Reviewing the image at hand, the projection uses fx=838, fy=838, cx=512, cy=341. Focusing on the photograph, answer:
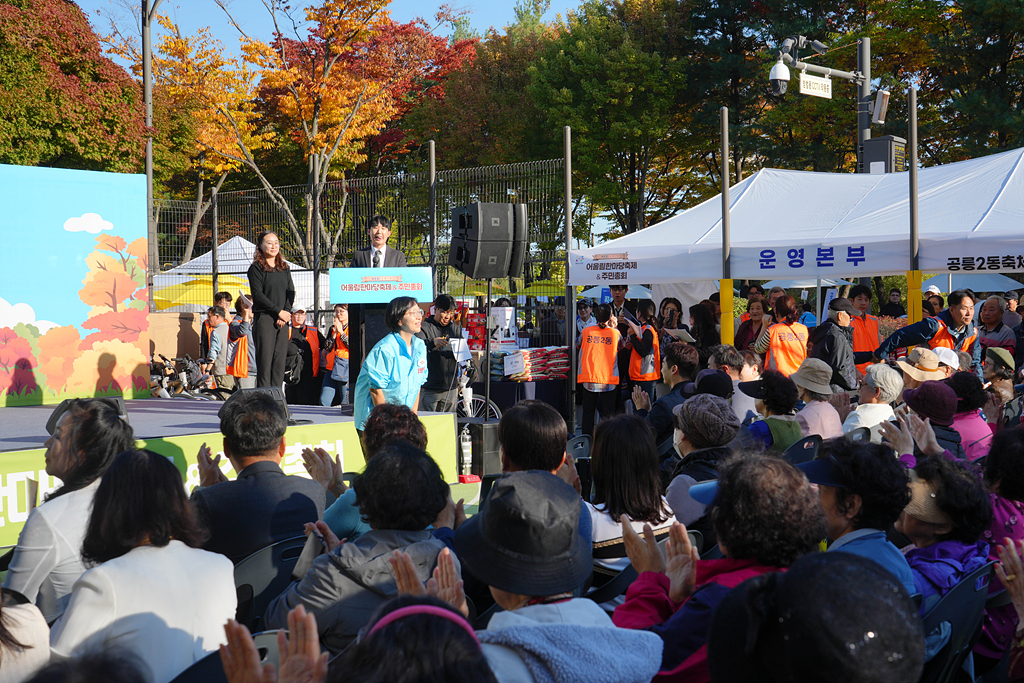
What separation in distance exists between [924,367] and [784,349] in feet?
9.07

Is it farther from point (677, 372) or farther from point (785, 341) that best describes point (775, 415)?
point (785, 341)

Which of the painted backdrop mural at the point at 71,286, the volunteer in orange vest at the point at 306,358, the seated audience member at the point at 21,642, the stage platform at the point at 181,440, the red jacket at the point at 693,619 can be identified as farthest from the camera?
the volunteer in orange vest at the point at 306,358

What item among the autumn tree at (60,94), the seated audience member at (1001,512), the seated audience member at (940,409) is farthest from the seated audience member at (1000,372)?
the autumn tree at (60,94)

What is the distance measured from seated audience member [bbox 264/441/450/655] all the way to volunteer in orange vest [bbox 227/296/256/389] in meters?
7.86

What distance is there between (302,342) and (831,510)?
9352mm

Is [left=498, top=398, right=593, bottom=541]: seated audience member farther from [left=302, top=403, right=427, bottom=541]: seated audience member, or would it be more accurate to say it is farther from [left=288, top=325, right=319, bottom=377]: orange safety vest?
[left=288, top=325, right=319, bottom=377]: orange safety vest

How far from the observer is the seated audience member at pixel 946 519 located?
8.25 ft

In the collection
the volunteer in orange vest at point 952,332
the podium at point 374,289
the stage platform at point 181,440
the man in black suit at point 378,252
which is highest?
the man in black suit at point 378,252

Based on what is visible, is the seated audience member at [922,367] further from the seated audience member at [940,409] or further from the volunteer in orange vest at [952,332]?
the volunteer in orange vest at [952,332]

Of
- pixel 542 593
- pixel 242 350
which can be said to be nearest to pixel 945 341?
pixel 542 593

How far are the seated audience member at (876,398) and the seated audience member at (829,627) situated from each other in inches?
143

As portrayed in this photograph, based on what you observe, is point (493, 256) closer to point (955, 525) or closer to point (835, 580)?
point (955, 525)

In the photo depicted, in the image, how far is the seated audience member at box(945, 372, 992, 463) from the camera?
163 inches

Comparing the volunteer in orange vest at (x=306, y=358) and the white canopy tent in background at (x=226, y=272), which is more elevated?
the white canopy tent in background at (x=226, y=272)
